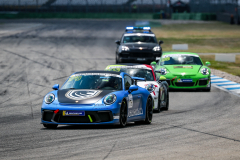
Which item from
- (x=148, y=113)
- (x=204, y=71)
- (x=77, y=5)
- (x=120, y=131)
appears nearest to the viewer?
(x=120, y=131)

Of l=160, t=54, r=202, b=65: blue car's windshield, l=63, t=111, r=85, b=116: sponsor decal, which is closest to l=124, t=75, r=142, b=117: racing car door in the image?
l=63, t=111, r=85, b=116: sponsor decal

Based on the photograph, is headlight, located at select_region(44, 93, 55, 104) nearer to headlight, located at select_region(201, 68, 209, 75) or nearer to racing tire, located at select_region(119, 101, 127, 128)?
racing tire, located at select_region(119, 101, 127, 128)

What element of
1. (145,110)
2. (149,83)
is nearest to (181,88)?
(149,83)

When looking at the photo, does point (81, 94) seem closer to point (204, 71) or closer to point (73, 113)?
point (73, 113)

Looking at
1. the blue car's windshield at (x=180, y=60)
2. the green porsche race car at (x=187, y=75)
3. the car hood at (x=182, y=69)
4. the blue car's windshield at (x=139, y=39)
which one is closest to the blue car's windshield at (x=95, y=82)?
the green porsche race car at (x=187, y=75)

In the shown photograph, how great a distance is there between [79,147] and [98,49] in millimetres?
25095

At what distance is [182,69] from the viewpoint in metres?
18.2

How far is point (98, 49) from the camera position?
32.0 meters

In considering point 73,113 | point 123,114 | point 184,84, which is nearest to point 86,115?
point 73,113

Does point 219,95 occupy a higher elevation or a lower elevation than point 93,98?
lower

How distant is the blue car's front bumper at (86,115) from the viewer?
29.0ft

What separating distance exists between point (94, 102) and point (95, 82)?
95cm

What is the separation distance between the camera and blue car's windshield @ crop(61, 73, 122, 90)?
9.72 metres

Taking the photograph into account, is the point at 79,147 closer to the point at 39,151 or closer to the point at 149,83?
the point at 39,151
